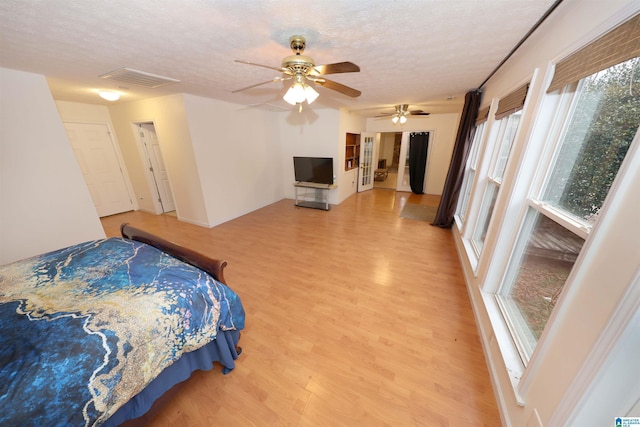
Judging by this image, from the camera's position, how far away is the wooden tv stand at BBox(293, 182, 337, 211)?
4887mm

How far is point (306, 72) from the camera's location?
5.09ft

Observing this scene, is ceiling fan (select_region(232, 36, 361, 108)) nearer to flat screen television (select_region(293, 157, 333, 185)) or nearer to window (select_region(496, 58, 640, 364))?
window (select_region(496, 58, 640, 364))

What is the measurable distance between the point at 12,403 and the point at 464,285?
3174 millimetres

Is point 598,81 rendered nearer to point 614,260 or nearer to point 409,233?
point 614,260

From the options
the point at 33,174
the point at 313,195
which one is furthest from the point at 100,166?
the point at 313,195

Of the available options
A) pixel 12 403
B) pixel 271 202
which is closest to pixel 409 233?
pixel 271 202

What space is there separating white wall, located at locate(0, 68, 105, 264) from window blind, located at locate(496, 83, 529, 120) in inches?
184

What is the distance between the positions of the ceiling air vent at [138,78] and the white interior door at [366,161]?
15.0ft

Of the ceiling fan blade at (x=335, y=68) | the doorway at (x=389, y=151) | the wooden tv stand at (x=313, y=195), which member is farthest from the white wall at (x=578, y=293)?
the doorway at (x=389, y=151)

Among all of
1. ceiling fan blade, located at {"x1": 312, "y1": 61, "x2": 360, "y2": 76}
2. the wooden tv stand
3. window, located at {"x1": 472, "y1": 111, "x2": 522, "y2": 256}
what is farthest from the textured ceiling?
the wooden tv stand

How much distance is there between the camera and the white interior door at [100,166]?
4.02m

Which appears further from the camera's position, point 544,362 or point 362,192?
point 362,192

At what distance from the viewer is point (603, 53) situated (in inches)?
35.4

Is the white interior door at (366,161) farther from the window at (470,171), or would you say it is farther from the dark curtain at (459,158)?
the window at (470,171)
